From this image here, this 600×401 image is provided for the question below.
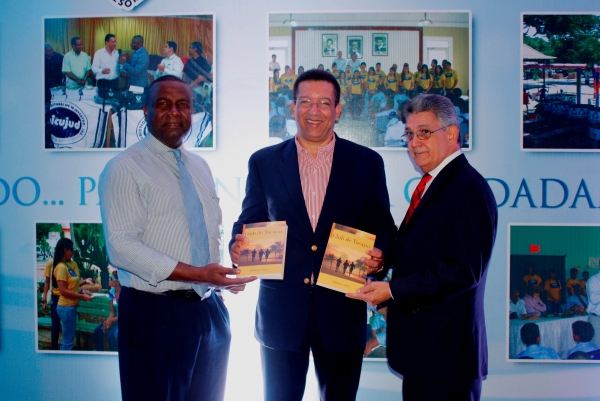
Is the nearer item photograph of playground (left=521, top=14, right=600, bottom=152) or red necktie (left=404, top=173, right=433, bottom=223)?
red necktie (left=404, top=173, right=433, bottom=223)

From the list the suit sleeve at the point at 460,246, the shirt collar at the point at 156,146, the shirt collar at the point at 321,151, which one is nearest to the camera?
the suit sleeve at the point at 460,246

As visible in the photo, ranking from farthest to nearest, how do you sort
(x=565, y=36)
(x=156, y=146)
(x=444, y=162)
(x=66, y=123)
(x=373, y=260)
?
(x=66, y=123) < (x=565, y=36) < (x=156, y=146) < (x=373, y=260) < (x=444, y=162)

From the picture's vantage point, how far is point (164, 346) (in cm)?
230

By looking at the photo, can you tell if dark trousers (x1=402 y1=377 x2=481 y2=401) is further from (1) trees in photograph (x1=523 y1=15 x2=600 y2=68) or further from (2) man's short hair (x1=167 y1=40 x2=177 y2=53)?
(2) man's short hair (x1=167 y1=40 x2=177 y2=53)

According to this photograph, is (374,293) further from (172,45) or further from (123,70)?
(123,70)

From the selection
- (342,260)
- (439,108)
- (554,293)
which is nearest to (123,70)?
(342,260)

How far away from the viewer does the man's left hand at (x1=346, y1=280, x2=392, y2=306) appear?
2.23 meters

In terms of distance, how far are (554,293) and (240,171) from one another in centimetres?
233

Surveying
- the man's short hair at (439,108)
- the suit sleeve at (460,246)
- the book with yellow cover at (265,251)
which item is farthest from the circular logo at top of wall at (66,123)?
the suit sleeve at (460,246)

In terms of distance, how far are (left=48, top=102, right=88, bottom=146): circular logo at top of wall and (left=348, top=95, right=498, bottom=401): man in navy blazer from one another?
235cm

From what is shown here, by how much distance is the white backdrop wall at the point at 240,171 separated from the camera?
329 centimetres

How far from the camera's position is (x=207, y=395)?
2.50m

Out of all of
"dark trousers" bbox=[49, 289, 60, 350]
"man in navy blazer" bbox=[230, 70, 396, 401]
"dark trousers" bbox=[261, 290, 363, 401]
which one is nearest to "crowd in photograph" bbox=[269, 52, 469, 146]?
"man in navy blazer" bbox=[230, 70, 396, 401]

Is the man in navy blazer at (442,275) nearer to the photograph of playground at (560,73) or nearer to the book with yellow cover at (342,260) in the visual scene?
the book with yellow cover at (342,260)
